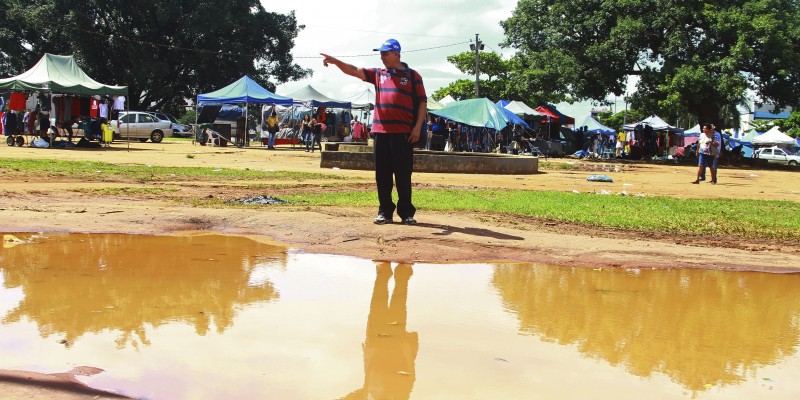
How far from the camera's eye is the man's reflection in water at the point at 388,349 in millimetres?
3070

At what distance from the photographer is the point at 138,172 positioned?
556 inches

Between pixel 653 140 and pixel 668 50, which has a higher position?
pixel 668 50

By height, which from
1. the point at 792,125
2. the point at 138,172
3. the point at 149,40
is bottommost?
the point at 138,172

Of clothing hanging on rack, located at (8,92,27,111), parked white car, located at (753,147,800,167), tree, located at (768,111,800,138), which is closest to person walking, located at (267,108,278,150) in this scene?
clothing hanging on rack, located at (8,92,27,111)

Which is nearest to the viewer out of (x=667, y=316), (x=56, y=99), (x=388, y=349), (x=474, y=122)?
(x=388, y=349)

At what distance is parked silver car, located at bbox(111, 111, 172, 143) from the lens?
33.3 m

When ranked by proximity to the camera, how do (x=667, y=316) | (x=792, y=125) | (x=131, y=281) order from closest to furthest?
(x=667, y=316), (x=131, y=281), (x=792, y=125)

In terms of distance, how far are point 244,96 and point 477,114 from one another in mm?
9510

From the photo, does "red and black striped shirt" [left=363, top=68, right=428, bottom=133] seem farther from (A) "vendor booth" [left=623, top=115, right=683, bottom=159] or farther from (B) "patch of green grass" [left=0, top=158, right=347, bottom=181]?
(A) "vendor booth" [left=623, top=115, right=683, bottom=159]

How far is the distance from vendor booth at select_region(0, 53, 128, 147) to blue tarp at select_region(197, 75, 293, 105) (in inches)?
229

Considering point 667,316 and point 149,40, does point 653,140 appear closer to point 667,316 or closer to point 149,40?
point 149,40

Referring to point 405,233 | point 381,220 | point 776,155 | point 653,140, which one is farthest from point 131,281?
point 776,155

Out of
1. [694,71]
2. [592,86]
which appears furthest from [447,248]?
[592,86]

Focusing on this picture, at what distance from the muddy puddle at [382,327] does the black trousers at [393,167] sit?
1.53 meters
